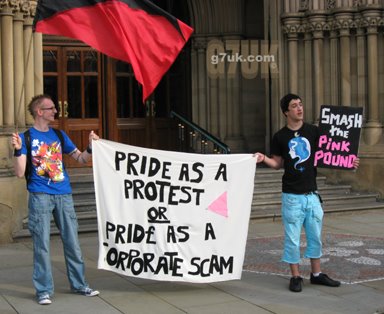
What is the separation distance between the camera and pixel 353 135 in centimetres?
805

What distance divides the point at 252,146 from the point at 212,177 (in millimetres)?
8584

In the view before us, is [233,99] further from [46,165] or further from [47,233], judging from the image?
[47,233]

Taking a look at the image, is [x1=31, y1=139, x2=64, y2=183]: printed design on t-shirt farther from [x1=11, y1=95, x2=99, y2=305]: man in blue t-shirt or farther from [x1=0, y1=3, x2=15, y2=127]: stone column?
[x1=0, y1=3, x2=15, y2=127]: stone column

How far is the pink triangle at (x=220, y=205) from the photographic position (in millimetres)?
6332

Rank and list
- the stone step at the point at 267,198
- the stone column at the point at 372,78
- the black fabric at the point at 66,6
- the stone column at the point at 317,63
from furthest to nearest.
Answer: the stone column at the point at 317,63, the stone column at the point at 372,78, the stone step at the point at 267,198, the black fabric at the point at 66,6

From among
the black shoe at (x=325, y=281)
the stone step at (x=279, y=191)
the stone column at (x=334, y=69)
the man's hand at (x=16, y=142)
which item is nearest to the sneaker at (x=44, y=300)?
the man's hand at (x=16, y=142)

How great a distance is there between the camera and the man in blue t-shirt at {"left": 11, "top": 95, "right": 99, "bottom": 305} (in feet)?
19.4

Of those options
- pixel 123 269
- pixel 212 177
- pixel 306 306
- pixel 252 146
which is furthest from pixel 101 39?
pixel 252 146

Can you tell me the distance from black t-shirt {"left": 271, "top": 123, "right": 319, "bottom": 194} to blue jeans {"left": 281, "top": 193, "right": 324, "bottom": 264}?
0.29 feet

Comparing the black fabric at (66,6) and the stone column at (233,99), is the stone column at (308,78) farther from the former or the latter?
the black fabric at (66,6)

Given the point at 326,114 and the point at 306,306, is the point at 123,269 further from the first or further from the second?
the point at 326,114

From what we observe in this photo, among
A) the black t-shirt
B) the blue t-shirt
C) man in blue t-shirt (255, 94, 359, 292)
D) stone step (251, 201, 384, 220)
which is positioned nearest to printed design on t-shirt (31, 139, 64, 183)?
the blue t-shirt
